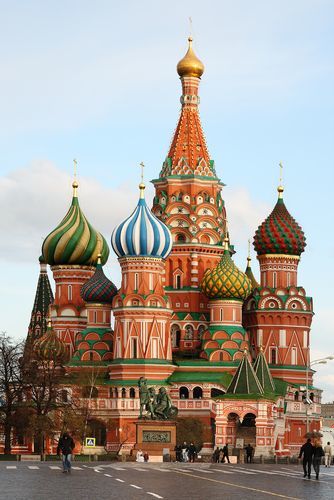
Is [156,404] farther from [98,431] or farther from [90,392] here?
[98,431]

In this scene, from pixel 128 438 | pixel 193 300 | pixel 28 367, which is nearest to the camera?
pixel 28 367

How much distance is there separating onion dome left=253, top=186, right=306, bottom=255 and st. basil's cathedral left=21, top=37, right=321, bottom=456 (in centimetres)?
9

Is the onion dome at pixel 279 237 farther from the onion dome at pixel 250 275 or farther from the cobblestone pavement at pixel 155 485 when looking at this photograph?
the cobblestone pavement at pixel 155 485

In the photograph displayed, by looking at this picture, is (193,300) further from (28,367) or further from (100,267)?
(28,367)

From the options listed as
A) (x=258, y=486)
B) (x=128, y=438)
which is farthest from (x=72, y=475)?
(x=128, y=438)

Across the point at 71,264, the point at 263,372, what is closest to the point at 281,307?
the point at 263,372

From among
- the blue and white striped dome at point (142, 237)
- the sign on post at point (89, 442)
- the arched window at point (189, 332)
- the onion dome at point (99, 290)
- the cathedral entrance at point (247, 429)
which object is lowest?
the sign on post at point (89, 442)

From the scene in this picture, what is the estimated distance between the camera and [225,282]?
295 ft

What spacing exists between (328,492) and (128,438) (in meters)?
55.5

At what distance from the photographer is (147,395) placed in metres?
65.4

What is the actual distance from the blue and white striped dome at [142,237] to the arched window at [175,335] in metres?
6.99

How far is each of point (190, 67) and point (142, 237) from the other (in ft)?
50.7

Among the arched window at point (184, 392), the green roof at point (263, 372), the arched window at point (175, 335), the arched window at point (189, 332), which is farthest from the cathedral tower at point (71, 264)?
the green roof at point (263, 372)

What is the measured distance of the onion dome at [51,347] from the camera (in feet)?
293
